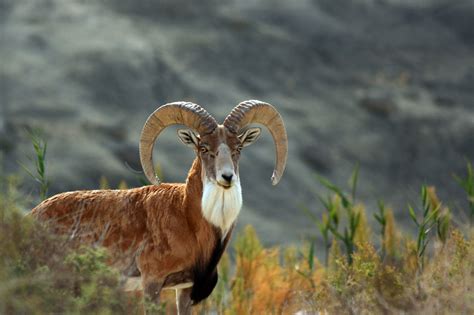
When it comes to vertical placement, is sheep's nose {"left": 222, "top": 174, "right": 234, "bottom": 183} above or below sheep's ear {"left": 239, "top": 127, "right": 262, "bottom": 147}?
above

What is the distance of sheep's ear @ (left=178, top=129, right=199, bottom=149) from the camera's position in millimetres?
12086

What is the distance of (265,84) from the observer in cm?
4403

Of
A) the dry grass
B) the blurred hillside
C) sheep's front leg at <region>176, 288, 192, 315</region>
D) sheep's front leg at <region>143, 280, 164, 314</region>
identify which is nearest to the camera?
the dry grass

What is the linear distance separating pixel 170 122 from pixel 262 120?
1.02 m

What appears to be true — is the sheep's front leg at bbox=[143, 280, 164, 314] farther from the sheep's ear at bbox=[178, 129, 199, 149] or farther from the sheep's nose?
the sheep's ear at bbox=[178, 129, 199, 149]

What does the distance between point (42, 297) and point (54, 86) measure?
29.8 metres

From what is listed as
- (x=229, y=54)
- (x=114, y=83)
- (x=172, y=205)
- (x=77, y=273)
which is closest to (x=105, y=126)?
(x=114, y=83)

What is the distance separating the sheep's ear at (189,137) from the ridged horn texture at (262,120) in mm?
343

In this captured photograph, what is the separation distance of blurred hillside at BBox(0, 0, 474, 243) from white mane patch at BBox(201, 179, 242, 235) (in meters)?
21.0

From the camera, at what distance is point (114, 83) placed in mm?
39031

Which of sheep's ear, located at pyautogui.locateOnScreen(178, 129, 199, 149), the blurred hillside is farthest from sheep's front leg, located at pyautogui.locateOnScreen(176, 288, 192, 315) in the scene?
the blurred hillside

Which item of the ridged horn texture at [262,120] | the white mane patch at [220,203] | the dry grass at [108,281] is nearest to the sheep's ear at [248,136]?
the ridged horn texture at [262,120]

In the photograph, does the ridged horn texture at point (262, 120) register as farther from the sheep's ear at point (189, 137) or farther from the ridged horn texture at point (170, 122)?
the sheep's ear at point (189, 137)

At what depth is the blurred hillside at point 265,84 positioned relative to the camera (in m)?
36.5
